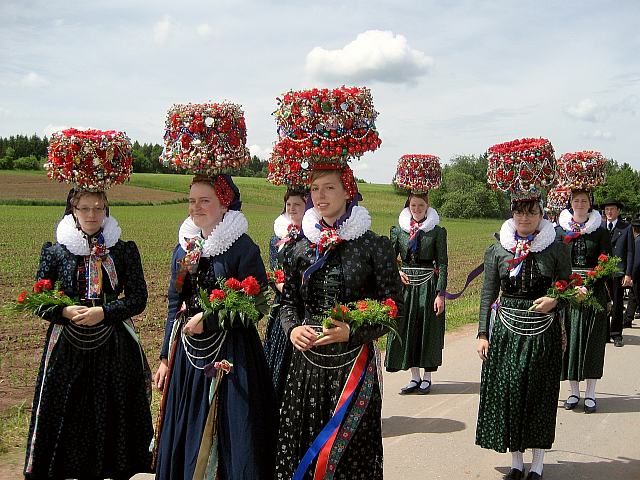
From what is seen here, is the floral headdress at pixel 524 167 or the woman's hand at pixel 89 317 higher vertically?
the floral headdress at pixel 524 167

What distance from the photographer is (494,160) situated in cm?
545

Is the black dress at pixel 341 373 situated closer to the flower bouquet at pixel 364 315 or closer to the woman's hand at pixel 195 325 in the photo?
the flower bouquet at pixel 364 315

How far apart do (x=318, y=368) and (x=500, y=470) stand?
7.67 ft

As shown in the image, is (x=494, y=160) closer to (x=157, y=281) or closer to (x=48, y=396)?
(x=48, y=396)

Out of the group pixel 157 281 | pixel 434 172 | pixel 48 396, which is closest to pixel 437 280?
pixel 434 172

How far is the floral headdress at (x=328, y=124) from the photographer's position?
4031 millimetres

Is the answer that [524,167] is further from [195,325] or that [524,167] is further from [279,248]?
[195,325]

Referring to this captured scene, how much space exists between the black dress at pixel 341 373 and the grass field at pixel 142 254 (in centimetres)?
295

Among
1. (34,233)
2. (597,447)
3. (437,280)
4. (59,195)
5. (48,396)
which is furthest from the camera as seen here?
(59,195)

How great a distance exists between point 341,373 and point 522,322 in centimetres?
199

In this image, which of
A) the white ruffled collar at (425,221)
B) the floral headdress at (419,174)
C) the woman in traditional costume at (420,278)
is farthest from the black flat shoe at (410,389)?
the floral headdress at (419,174)

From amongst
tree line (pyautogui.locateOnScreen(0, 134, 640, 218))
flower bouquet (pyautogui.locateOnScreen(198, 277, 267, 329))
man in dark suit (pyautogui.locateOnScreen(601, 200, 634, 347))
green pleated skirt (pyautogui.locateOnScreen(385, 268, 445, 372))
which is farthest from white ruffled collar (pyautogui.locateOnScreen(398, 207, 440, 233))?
tree line (pyautogui.locateOnScreen(0, 134, 640, 218))

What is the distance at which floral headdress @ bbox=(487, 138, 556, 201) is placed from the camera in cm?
522

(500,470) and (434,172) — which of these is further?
(434,172)
